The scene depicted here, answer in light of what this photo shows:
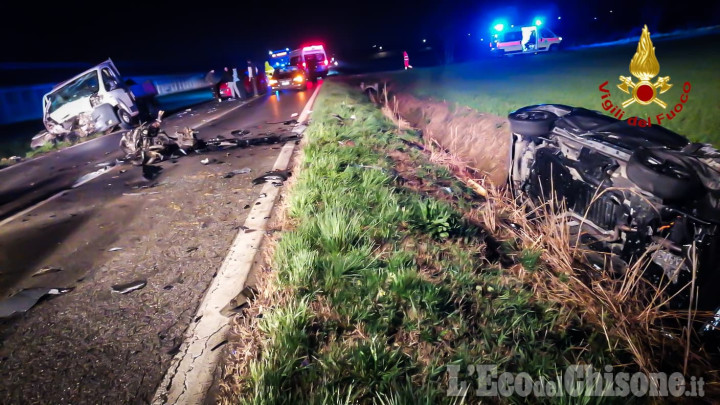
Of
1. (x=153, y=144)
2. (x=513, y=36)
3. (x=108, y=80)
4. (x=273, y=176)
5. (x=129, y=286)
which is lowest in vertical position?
(x=129, y=286)

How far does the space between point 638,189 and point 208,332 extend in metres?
3.55

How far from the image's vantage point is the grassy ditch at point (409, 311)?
1966 mm

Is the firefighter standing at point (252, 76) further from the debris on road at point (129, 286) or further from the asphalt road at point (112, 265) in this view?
the debris on road at point (129, 286)

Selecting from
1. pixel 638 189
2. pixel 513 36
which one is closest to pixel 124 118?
pixel 638 189

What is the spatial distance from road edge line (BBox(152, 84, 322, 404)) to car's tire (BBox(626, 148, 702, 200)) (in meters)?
3.26

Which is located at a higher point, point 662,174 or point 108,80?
point 108,80

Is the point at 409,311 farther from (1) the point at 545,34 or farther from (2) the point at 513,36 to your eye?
(2) the point at 513,36

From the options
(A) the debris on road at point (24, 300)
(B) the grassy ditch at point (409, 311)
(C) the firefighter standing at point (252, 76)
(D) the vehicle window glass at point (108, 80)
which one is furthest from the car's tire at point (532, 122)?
(C) the firefighter standing at point (252, 76)

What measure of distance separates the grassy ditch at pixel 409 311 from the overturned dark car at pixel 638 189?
1.39 feet

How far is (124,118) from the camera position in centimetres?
1175

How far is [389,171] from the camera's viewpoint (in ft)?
16.8

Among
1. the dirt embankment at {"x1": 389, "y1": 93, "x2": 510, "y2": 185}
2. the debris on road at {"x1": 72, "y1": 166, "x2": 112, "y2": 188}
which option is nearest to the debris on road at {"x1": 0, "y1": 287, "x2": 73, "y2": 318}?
the debris on road at {"x1": 72, "y1": 166, "x2": 112, "y2": 188}

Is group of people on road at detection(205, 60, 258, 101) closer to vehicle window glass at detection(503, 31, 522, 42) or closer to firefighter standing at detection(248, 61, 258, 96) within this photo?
firefighter standing at detection(248, 61, 258, 96)

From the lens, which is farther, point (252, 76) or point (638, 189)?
point (252, 76)
